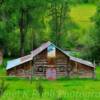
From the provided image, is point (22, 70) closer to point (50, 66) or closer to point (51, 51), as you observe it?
point (50, 66)

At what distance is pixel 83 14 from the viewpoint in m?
149

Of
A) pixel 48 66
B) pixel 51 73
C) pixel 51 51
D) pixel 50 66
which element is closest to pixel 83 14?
pixel 50 66

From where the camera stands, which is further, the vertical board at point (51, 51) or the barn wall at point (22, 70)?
the barn wall at point (22, 70)

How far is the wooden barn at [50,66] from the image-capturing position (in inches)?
2918

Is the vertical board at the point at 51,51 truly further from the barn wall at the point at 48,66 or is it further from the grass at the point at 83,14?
the grass at the point at 83,14

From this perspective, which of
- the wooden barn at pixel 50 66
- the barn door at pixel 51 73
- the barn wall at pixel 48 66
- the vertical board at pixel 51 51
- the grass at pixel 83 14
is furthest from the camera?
the grass at pixel 83 14

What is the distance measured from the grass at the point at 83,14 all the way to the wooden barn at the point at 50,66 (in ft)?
196

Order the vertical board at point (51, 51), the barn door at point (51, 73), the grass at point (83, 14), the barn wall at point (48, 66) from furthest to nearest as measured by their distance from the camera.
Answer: the grass at point (83, 14), the barn door at point (51, 73), the barn wall at point (48, 66), the vertical board at point (51, 51)

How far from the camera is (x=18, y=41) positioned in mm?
105812

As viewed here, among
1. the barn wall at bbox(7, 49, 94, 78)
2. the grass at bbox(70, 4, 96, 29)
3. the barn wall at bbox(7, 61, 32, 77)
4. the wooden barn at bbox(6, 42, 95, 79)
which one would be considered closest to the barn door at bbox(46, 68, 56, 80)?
the wooden barn at bbox(6, 42, 95, 79)

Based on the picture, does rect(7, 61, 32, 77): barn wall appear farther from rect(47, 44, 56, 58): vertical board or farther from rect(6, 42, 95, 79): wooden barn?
rect(47, 44, 56, 58): vertical board

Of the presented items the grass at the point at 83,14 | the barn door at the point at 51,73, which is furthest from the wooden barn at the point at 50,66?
the grass at the point at 83,14

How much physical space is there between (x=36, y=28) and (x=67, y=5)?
761 centimetres

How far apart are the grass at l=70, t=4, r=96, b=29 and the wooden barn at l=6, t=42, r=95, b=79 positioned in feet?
196
